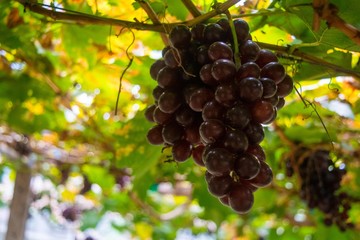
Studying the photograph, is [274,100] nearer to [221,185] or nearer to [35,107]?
[221,185]

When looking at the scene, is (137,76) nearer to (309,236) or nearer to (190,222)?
(309,236)

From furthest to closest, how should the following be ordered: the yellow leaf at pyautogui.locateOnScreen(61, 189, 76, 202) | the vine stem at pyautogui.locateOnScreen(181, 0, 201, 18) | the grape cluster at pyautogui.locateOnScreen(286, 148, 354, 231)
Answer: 1. the yellow leaf at pyautogui.locateOnScreen(61, 189, 76, 202)
2. the grape cluster at pyautogui.locateOnScreen(286, 148, 354, 231)
3. the vine stem at pyautogui.locateOnScreen(181, 0, 201, 18)

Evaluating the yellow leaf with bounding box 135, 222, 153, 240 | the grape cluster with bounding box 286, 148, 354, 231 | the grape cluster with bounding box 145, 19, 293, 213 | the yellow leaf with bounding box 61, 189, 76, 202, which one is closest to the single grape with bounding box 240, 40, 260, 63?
the grape cluster with bounding box 145, 19, 293, 213

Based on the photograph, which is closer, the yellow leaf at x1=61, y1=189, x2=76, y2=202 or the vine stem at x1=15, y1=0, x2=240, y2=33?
the vine stem at x1=15, y1=0, x2=240, y2=33

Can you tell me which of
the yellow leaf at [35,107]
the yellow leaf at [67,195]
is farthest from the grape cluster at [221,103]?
the yellow leaf at [67,195]

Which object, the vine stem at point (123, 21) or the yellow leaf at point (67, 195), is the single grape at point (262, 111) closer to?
the vine stem at point (123, 21)

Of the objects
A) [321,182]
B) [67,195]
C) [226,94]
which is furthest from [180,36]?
[67,195]

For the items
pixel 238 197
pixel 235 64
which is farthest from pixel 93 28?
pixel 238 197

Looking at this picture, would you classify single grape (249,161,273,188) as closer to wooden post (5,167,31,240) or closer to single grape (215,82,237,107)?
single grape (215,82,237,107)
